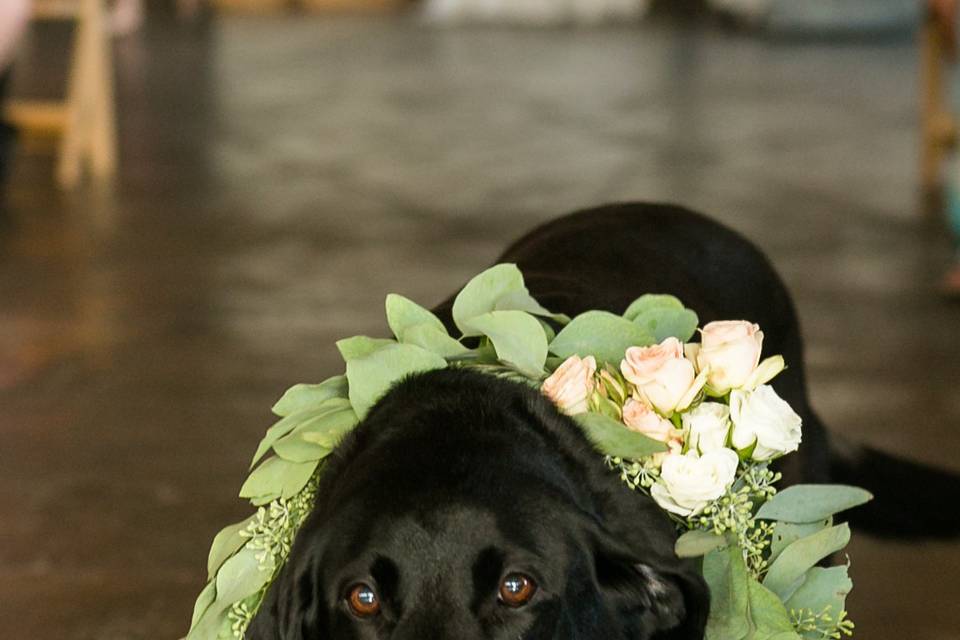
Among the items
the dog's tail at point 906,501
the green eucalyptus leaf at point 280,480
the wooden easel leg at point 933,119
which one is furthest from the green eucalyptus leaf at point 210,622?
the wooden easel leg at point 933,119

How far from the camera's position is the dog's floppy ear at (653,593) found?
6.84 feet

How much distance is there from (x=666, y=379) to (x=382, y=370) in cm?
47

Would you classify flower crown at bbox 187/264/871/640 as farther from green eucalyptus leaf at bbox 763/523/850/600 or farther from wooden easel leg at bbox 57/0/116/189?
wooden easel leg at bbox 57/0/116/189

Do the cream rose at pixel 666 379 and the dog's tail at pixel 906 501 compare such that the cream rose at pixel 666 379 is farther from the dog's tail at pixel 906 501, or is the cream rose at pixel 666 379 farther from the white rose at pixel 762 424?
the dog's tail at pixel 906 501

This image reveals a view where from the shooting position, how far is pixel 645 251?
10.1ft

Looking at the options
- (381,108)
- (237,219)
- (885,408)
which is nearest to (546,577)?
(885,408)

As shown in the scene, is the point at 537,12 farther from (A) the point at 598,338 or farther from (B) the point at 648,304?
(A) the point at 598,338

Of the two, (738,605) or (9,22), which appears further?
(9,22)

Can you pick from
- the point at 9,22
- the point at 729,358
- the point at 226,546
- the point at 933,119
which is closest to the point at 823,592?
the point at 729,358

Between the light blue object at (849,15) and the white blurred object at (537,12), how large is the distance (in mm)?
2360

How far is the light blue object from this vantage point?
47.6 ft

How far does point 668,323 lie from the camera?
2545 millimetres

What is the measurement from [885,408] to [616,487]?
9.51ft

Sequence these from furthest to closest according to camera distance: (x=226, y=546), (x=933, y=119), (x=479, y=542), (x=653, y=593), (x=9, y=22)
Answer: (x=933, y=119)
(x=9, y=22)
(x=226, y=546)
(x=653, y=593)
(x=479, y=542)
